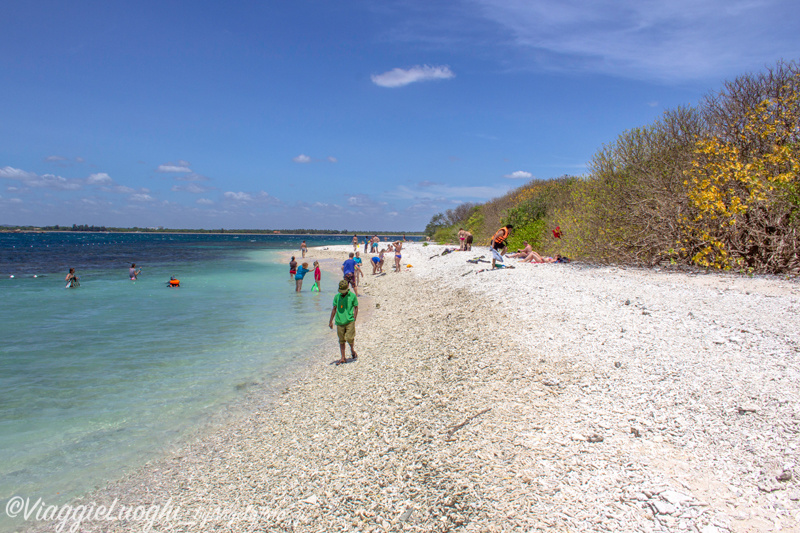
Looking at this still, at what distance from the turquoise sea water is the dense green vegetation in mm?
11832

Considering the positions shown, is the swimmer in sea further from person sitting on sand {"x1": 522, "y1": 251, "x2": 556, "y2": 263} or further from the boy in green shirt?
person sitting on sand {"x1": 522, "y1": 251, "x2": 556, "y2": 263}

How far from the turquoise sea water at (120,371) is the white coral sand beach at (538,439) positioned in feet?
3.16

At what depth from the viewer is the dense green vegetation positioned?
11.7 metres

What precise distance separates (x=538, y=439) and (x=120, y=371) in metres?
9.12

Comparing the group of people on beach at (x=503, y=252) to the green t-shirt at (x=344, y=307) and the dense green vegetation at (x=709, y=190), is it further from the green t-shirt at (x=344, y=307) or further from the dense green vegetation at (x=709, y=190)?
the green t-shirt at (x=344, y=307)

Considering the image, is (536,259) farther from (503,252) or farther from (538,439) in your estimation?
(538,439)

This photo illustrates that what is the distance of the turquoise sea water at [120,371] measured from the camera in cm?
583

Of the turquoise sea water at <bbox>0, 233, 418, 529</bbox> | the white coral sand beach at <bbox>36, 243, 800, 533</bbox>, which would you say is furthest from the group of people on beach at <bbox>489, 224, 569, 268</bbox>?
the white coral sand beach at <bbox>36, 243, 800, 533</bbox>

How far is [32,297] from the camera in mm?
20922

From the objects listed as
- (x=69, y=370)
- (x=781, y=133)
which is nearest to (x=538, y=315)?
(x=781, y=133)

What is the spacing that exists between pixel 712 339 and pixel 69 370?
13005 mm

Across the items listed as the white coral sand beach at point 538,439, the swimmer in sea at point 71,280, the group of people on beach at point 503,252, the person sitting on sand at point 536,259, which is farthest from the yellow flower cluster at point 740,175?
the swimmer in sea at point 71,280

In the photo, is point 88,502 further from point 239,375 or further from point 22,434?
point 239,375

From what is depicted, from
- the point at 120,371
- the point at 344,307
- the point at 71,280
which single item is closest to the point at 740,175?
the point at 344,307
